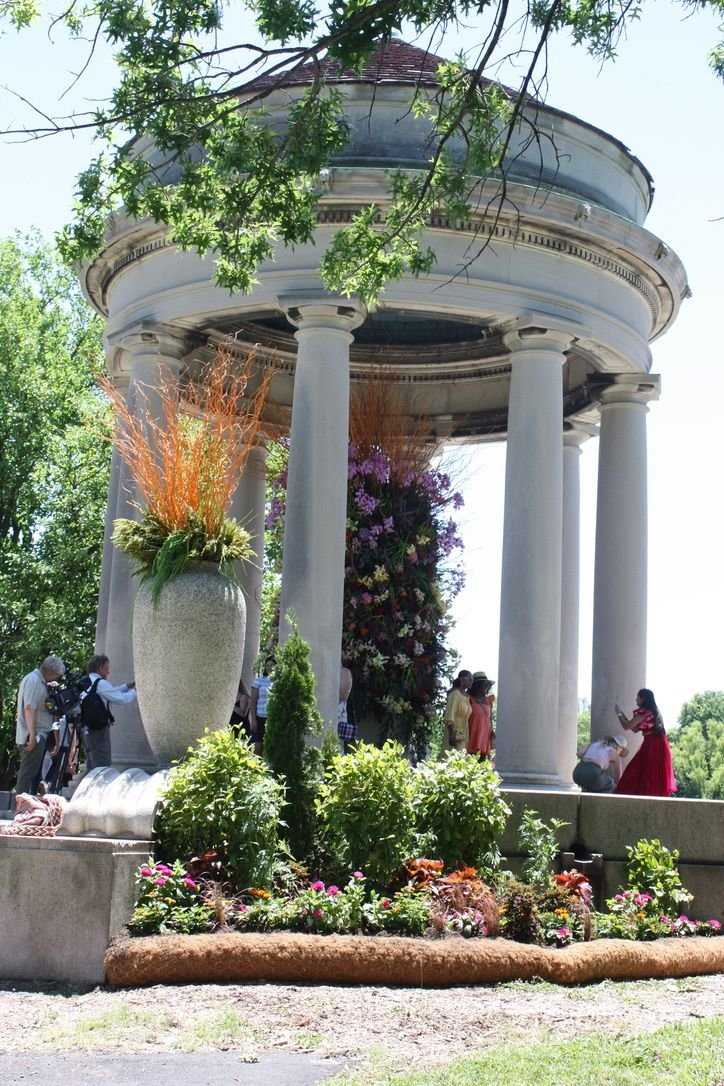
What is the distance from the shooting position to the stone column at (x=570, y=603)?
93.8ft

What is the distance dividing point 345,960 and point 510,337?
13.9m

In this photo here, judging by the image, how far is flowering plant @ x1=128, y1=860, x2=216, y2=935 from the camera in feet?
39.9

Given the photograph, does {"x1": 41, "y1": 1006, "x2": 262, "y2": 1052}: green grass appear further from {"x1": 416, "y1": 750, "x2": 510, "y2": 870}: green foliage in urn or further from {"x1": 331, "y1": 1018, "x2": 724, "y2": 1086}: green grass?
{"x1": 416, "y1": 750, "x2": 510, "y2": 870}: green foliage in urn

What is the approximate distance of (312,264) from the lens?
22562mm

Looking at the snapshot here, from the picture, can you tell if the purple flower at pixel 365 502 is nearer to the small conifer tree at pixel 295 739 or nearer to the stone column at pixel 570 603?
the stone column at pixel 570 603

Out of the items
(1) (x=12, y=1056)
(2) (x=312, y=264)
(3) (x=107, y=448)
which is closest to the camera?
(1) (x=12, y=1056)

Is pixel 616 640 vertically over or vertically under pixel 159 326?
under

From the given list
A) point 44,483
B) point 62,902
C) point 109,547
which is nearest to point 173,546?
point 62,902

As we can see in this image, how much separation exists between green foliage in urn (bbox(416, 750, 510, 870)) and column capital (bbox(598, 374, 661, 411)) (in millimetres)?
12996

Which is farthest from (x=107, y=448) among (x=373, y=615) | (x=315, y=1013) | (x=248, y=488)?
(x=315, y=1013)

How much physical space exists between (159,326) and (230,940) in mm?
14728

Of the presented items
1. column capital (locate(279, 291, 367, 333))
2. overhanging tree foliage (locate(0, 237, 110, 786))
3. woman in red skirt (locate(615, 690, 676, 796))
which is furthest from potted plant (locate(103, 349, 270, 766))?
overhanging tree foliage (locate(0, 237, 110, 786))

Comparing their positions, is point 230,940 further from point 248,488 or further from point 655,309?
point 248,488

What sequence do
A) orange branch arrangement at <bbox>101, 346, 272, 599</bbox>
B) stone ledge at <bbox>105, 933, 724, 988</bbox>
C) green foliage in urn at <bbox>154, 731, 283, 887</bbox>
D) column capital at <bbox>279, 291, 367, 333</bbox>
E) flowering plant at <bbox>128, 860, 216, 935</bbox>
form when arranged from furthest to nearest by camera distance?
column capital at <bbox>279, 291, 367, 333</bbox>, orange branch arrangement at <bbox>101, 346, 272, 599</bbox>, green foliage in urn at <bbox>154, 731, 283, 887</bbox>, flowering plant at <bbox>128, 860, 216, 935</bbox>, stone ledge at <bbox>105, 933, 724, 988</bbox>
